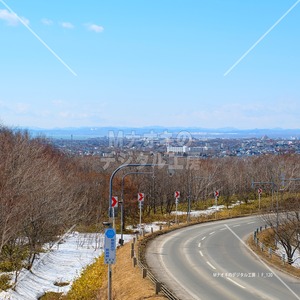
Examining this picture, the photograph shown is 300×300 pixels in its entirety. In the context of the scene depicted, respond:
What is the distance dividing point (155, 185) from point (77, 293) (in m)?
54.0

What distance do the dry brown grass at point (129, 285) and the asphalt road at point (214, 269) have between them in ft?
3.93

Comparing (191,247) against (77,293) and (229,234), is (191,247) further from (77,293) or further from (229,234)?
(77,293)

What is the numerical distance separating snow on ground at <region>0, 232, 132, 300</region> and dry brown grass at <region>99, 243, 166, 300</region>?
370 cm

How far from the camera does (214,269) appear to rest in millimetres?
26594

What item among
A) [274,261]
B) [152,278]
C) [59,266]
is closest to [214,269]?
[274,261]

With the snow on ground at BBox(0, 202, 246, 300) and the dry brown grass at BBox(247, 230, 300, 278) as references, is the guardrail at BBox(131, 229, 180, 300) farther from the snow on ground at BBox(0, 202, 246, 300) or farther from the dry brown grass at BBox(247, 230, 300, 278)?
the dry brown grass at BBox(247, 230, 300, 278)

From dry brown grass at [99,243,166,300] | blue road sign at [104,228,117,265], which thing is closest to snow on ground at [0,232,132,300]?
dry brown grass at [99,243,166,300]

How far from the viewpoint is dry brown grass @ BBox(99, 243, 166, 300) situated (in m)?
20.1

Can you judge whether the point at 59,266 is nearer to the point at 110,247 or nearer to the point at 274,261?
the point at 274,261

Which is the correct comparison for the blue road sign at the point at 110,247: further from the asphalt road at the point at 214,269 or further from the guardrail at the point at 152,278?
the asphalt road at the point at 214,269

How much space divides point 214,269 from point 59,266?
12587mm

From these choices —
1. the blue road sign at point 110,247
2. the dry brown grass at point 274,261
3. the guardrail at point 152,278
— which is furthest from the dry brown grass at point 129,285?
the dry brown grass at point 274,261

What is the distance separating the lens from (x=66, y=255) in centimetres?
3775

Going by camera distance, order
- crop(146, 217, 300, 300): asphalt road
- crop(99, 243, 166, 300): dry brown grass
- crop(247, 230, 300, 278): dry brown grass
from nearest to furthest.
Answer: crop(99, 243, 166, 300): dry brown grass → crop(146, 217, 300, 300): asphalt road → crop(247, 230, 300, 278): dry brown grass
